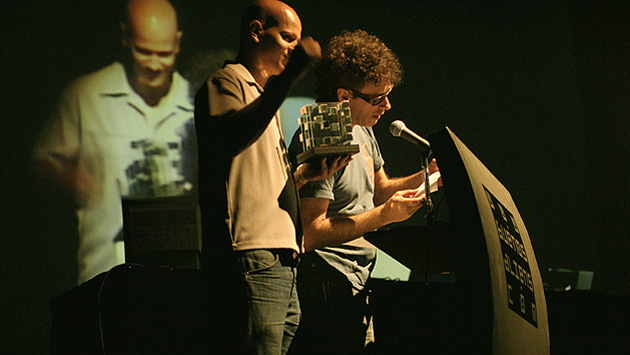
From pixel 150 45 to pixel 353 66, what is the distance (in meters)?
1.95

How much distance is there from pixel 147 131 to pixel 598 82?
333 centimetres

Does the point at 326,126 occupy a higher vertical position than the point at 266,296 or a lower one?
higher

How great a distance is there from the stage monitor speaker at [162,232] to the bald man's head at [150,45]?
1.23 metres

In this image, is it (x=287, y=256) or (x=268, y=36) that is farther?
(x=268, y=36)

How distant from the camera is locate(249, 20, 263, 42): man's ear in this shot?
4.46 feet

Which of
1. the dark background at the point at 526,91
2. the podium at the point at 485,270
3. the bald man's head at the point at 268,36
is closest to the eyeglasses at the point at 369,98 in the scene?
the bald man's head at the point at 268,36

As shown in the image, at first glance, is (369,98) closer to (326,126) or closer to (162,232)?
(326,126)

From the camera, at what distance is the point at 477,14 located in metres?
4.14

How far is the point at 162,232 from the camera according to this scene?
237 centimetres

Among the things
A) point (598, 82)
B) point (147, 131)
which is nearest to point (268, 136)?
point (147, 131)

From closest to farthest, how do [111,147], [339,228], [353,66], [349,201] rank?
1. [339,228]
2. [349,201]
3. [353,66]
4. [111,147]

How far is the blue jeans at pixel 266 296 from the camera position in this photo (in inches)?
43.2

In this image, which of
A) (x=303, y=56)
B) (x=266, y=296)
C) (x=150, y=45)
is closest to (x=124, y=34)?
(x=150, y=45)

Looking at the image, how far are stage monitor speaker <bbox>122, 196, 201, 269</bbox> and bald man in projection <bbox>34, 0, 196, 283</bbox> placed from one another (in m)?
0.95
